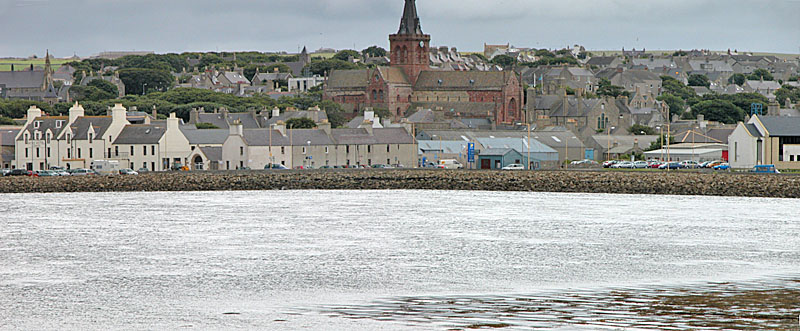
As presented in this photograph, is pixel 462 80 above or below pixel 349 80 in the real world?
below

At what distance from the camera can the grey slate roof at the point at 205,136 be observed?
89.7 m

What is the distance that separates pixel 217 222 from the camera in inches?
1704

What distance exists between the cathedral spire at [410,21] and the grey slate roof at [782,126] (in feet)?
334

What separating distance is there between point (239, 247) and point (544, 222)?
14.3 metres

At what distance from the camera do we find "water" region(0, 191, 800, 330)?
20781 mm

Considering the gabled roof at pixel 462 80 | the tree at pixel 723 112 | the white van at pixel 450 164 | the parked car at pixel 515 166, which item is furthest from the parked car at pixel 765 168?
the gabled roof at pixel 462 80

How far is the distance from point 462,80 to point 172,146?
86.5 meters

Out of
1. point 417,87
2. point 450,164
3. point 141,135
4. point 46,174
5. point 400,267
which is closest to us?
point 400,267

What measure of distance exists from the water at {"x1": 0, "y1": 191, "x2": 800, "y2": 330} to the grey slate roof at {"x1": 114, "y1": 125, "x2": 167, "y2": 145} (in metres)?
34.5

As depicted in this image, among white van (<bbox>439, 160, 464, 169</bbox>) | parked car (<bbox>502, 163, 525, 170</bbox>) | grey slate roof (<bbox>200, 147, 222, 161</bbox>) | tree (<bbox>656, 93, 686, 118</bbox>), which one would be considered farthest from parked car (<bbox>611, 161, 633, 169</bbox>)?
tree (<bbox>656, 93, 686, 118</bbox>)

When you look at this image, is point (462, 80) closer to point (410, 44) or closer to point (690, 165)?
point (410, 44)

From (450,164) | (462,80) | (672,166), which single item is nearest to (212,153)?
(450,164)

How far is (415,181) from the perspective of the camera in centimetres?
7525

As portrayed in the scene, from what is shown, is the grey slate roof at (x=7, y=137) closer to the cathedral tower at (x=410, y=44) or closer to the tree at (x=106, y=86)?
the cathedral tower at (x=410, y=44)
